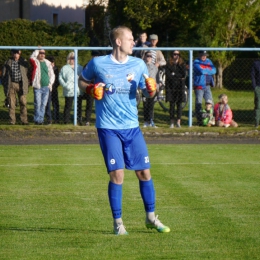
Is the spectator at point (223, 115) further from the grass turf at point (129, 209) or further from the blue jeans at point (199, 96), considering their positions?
the grass turf at point (129, 209)

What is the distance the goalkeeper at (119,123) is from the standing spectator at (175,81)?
12089mm

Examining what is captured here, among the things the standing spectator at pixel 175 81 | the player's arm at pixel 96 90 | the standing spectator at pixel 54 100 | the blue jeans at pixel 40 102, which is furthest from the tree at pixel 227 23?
the player's arm at pixel 96 90

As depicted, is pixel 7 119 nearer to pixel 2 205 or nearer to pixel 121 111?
pixel 2 205

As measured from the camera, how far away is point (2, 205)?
9.60m

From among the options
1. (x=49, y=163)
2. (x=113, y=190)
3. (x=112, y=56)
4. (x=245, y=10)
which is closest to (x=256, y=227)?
(x=113, y=190)

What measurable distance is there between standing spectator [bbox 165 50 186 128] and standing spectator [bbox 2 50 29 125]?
3.65m

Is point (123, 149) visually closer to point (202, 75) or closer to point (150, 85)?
point (150, 85)

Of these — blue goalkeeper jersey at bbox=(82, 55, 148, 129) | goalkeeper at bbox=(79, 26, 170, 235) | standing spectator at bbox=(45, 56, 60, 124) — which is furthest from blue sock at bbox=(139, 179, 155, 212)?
standing spectator at bbox=(45, 56, 60, 124)

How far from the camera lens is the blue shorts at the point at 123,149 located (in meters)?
7.71

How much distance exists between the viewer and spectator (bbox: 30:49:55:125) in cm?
1953

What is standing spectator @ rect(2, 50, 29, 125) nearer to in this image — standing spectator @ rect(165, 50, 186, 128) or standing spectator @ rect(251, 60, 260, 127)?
standing spectator @ rect(165, 50, 186, 128)

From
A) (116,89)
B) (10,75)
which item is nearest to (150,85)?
(116,89)

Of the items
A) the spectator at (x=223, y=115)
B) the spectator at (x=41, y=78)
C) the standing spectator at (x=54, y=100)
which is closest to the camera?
the spectator at (x=41, y=78)

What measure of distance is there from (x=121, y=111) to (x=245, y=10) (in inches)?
1083
